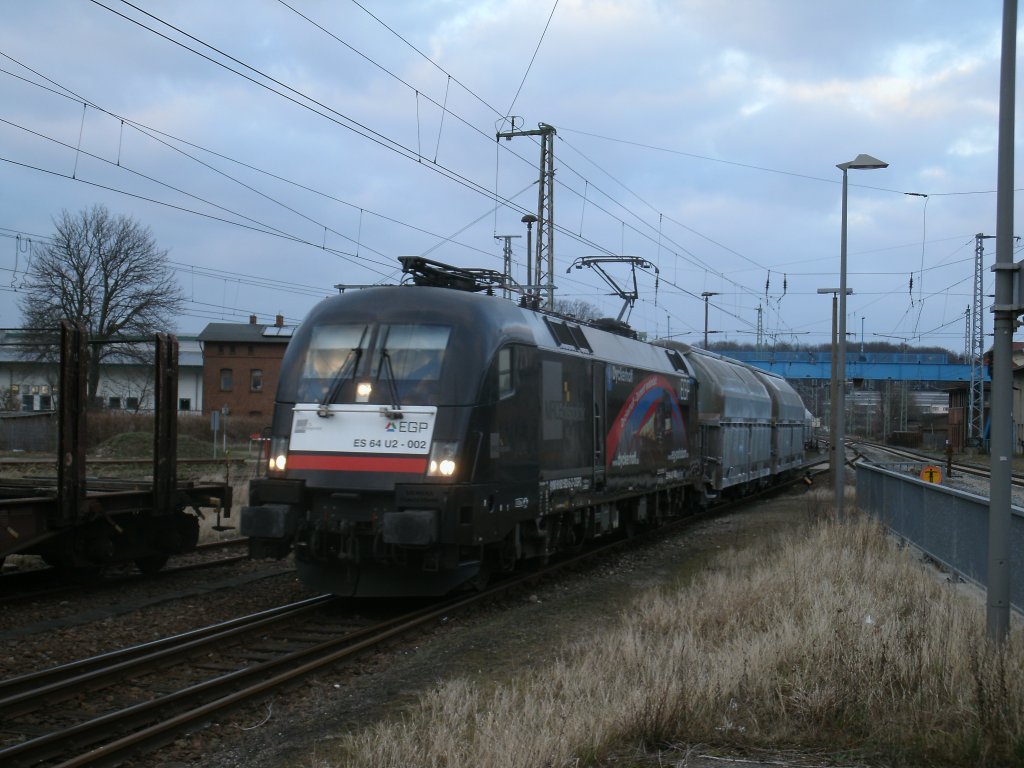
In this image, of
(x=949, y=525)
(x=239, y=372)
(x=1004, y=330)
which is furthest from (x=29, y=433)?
(x=1004, y=330)

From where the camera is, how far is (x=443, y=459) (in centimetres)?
958

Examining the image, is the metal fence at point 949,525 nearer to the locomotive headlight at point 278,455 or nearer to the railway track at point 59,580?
the locomotive headlight at point 278,455

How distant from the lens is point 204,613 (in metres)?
10.2

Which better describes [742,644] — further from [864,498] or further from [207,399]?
[207,399]

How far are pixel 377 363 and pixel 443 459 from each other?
133 centimetres

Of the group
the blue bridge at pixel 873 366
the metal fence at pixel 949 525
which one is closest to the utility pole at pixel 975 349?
the blue bridge at pixel 873 366

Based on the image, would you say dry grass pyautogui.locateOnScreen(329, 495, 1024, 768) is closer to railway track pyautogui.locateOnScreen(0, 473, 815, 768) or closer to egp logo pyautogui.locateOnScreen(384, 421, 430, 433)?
railway track pyautogui.locateOnScreen(0, 473, 815, 768)

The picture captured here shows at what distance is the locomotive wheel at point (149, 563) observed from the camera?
1271 centimetres

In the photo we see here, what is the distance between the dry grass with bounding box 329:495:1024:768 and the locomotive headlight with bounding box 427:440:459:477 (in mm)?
2086

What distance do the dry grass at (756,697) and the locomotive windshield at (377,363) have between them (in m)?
3.06

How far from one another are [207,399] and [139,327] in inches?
649

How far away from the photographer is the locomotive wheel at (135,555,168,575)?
1271cm

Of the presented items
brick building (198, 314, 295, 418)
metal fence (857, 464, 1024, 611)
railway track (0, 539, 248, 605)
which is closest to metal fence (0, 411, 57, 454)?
brick building (198, 314, 295, 418)

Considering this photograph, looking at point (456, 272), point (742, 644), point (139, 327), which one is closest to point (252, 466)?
point (139, 327)
